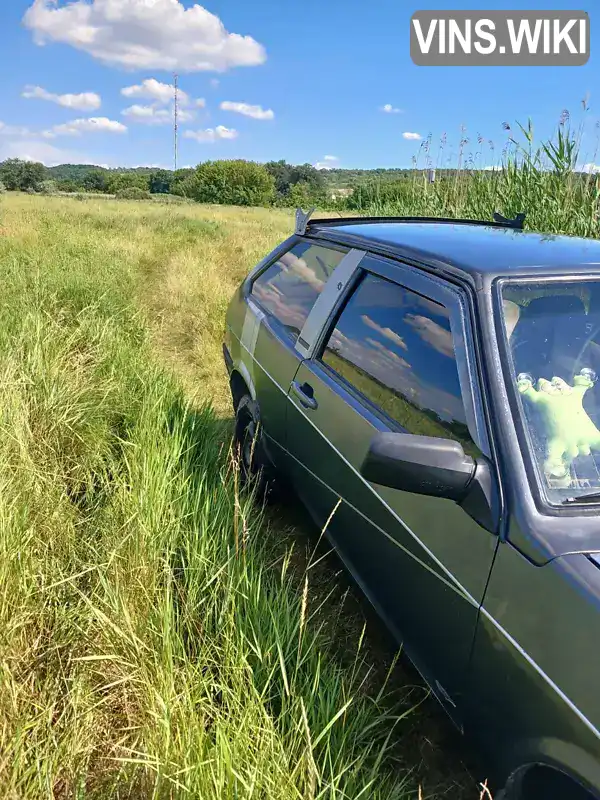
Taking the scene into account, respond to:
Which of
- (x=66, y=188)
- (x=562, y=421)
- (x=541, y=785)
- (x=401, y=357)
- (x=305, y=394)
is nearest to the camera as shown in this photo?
(x=541, y=785)

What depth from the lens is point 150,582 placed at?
7.48 feet

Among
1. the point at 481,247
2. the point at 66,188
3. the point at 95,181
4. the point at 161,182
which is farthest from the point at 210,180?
the point at 481,247

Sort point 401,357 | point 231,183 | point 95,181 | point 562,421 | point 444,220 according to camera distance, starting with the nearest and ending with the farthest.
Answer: point 562,421, point 401,357, point 444,220, point 231,183, point 95,181

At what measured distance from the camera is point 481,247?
7.57 feet

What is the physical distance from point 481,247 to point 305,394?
97cm

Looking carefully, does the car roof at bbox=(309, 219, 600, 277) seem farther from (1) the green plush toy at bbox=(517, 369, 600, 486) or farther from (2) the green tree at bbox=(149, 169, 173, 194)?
(2) the green tree at bbox=(149, 169, 173, 194)

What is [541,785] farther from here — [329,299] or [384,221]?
[384,221]

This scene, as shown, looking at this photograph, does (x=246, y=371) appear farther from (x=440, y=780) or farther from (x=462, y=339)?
(x=440, y=780)

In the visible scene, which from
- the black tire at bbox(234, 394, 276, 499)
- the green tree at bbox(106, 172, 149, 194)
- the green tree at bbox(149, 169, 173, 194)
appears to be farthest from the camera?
the green tree at bbox(149, 169, 173, 194)

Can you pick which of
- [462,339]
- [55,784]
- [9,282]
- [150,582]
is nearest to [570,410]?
[462,339]

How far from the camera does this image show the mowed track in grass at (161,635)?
1.66 meters

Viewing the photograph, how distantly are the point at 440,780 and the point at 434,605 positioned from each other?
0.80m

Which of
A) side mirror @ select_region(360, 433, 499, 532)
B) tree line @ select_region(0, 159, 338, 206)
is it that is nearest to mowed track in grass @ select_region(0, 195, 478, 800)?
side mirror @ select_region(360, 433, 499, 532)

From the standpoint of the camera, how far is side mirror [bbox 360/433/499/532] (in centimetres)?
157
